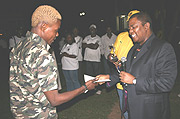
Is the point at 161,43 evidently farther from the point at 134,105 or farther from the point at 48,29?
the point at 48,29

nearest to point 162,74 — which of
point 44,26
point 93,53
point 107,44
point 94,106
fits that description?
point 44,26

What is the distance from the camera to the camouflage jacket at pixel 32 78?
192cm

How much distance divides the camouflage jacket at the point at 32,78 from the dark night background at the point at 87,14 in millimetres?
7280

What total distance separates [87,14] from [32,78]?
26563 mm

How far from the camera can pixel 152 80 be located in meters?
2.38

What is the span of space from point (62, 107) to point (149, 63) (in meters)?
4.14

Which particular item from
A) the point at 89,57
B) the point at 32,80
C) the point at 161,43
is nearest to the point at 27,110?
the point at 32,80

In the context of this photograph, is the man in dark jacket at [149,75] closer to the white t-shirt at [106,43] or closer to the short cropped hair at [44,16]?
the short cropped hair at [44,16]

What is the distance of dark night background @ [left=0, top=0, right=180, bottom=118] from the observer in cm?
1515

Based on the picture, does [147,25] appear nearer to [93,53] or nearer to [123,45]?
[123,45]

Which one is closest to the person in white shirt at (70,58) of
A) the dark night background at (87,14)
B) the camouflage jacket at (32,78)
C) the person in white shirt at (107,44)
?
the person in white shirt at (107,44)

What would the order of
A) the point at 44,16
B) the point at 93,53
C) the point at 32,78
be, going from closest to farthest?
the point at 32,78, the point at 44,16, the point at 93,53

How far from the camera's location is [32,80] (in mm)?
1955

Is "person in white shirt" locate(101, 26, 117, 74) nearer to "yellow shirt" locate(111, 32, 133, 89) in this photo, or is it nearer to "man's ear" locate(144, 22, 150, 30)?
"yellow shirt" locate(111, 32, 133, 89)
